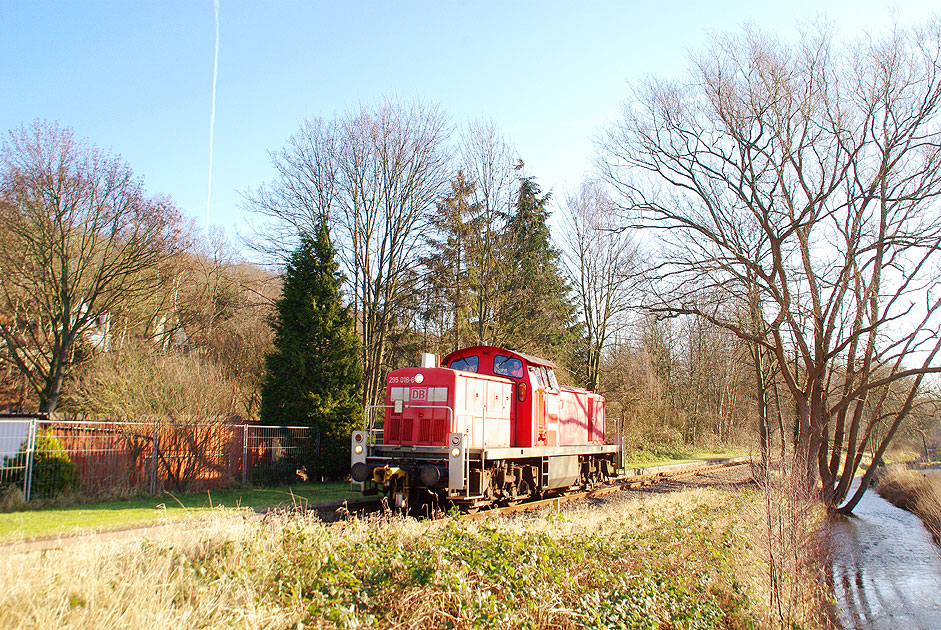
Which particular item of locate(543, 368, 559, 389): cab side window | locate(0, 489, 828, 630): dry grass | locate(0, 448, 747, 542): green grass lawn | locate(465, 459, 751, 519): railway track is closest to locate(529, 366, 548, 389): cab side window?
locate(543, 368, 559, 389): cab side window

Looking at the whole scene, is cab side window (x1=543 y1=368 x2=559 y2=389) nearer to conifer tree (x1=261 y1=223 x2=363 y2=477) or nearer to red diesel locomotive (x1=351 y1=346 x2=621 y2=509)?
red diesel locomotive (x1=351 y1=346 x2=621 y2=509)

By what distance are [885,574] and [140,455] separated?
16226 millimetres

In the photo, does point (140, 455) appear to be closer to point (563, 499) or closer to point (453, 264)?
point (563, 499)

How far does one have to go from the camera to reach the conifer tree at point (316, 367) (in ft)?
57.3

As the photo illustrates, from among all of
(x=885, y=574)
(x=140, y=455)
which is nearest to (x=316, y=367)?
(x=140, y=455)

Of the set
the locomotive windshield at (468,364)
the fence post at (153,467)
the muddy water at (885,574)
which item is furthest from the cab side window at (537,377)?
the fence post at (153,467)

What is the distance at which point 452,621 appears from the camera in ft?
17.0

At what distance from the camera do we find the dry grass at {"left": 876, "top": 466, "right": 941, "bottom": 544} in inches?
679

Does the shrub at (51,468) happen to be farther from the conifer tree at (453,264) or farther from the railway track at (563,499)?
the conifer tree at (453,264)

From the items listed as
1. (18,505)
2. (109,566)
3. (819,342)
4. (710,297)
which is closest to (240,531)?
(109,566)

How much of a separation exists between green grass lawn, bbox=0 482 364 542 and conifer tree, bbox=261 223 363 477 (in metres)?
1.65

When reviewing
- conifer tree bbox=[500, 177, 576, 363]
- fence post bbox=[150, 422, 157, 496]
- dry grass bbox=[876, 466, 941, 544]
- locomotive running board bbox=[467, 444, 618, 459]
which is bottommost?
dry grass bbox=[876, 466, 941, 544]

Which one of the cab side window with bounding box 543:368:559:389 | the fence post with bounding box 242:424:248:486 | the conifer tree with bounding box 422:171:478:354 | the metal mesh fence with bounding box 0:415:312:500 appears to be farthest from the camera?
the conifer tree with bounding box 422:171:478:354

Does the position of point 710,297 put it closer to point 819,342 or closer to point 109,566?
point 819,342
